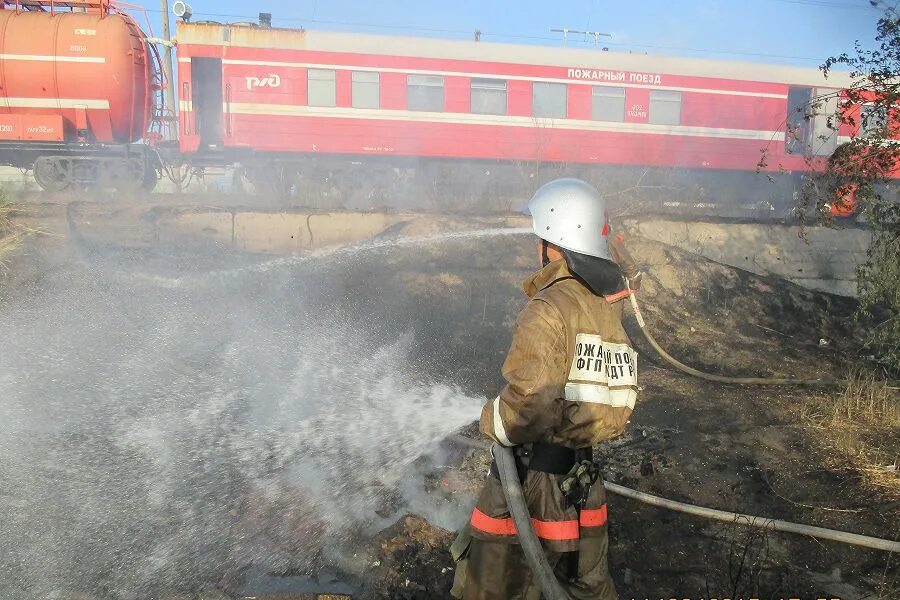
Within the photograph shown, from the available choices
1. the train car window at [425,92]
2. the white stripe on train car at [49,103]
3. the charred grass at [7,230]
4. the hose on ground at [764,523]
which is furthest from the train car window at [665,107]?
the hose on ground at [764,523]

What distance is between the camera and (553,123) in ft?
52.3

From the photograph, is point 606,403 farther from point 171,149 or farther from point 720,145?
point 720,145

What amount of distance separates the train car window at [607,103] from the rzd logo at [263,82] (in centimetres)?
755

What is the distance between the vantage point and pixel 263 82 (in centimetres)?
1489

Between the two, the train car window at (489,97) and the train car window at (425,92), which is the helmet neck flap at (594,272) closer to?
the train car window at (425,92)

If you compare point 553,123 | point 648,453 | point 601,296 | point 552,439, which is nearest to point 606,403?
point 552,439

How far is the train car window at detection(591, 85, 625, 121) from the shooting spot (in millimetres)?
16188

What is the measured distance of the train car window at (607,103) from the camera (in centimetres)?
1619

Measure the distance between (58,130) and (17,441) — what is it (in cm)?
1012

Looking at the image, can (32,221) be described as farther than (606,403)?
Yes

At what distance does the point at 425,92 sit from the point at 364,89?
4.63 ft

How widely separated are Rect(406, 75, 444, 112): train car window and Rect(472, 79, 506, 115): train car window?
0.81m

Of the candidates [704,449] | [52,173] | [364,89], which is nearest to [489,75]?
[364,89]

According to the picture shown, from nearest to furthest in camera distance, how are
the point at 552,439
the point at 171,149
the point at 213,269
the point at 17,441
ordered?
the point at 552,439 < the point at 17,441 < the point at 213,269 < the point at 171,149
